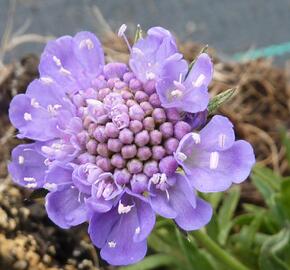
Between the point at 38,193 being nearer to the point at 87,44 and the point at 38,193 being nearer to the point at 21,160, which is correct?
the point at 21,160

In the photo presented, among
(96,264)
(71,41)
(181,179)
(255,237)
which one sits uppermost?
(71,41)

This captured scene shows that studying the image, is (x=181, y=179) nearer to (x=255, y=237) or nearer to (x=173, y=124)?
(x=173, y=124)

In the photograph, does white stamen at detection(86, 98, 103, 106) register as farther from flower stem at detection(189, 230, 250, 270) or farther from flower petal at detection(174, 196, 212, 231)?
flower stem at detection(189, 230, 250, 270)

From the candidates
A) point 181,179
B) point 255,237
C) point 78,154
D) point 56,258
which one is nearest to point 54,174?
point 78,154

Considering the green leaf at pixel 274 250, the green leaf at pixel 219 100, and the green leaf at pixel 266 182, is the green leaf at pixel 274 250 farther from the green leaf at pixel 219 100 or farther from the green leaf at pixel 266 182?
the green leaf at pixel 219 100

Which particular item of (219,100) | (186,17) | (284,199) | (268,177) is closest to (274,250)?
(284,199)
